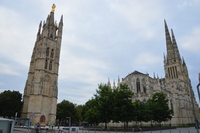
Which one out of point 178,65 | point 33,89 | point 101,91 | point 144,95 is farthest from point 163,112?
point 178,65

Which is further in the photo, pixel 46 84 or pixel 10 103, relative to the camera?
pixel 46 84

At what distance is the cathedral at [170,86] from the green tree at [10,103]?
34279 millimetres

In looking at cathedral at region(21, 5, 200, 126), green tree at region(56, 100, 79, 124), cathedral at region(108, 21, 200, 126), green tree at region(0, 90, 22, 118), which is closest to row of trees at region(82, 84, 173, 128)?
cathedral at region(21, 5, 200, 126)

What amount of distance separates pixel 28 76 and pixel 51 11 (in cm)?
2312

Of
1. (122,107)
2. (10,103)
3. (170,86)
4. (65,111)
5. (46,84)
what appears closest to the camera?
(122,107)

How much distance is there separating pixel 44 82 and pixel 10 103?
10.2m

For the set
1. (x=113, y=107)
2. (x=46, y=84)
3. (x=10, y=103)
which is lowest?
(x=113, y=107)

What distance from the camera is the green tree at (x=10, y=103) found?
38.2 meters

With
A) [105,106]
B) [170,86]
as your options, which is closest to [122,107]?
[105,106]

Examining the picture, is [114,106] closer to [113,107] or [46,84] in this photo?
[113,107]

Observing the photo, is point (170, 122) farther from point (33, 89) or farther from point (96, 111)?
point (33, 89)

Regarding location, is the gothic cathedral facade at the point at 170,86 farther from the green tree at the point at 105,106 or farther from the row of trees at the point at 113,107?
the green tree at the point at 105,106

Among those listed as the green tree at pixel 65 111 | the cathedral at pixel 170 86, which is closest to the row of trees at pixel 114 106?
the cathedral at pixel 170 86

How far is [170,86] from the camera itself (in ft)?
192
